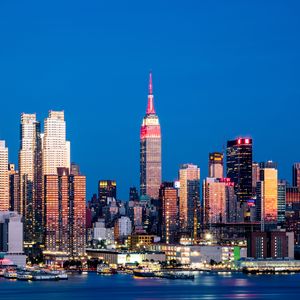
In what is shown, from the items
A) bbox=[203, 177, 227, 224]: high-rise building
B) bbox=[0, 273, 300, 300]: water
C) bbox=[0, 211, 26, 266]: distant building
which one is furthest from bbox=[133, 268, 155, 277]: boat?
bbox=[203, 177, 227, 224]: high-rise building

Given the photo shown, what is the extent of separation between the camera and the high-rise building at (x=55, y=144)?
14850 centimetres

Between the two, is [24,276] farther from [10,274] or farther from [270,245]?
[270,245]

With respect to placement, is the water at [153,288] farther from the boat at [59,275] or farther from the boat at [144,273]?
the boat at [144,273]

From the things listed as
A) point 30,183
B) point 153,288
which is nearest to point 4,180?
point 30,183

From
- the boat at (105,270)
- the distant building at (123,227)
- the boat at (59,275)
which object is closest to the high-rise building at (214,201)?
the distant building at (123,227)

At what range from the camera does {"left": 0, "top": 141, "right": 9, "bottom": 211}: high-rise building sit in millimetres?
146075

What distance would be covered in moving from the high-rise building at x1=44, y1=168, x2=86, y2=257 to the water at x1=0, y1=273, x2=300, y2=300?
2506 cm

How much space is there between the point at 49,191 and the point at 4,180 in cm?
1540

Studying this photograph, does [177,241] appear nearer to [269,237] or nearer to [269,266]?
[269,237]

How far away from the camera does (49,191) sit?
13400 cm

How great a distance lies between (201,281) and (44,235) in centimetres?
3930

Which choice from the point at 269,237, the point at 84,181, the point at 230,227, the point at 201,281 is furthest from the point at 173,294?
the point at 230,227

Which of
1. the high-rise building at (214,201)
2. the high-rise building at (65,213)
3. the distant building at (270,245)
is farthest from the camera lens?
the high-rise building at (214,201)

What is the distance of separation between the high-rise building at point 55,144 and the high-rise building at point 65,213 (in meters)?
12.3
